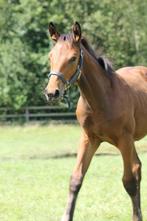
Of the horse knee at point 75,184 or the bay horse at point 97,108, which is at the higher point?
the bay horse at point 97,108

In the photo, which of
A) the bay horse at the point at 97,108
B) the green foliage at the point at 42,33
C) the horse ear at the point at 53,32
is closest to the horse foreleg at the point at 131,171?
the bay horse at the point at 97,108

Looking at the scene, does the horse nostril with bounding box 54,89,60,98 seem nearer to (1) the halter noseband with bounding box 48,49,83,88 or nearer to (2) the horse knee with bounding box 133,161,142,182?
(1) the halter noseband with bounding box 48,49,83,88

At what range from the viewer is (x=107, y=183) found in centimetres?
1099

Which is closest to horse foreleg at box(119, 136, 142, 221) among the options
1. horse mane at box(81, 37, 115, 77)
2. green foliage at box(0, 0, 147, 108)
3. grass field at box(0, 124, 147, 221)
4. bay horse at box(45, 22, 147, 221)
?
bay horse at box(45, 22, 147, 221)

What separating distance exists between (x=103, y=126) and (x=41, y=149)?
13.0 m

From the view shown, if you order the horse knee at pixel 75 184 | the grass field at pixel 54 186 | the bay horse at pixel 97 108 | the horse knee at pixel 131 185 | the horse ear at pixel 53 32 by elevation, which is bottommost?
the grass field at pixel 54 186

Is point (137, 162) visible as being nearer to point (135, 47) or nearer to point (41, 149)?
point (41, 149)

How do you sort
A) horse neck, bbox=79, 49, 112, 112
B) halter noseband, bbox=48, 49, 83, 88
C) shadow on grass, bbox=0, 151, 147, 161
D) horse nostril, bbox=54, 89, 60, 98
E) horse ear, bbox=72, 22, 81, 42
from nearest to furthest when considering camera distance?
horse nostril, bbox=54, 89, 60, 98, halter noseband, bbox=48, 49, 83, 88, horse ear, bbox=72, 22, 81, 42, horse neck, bbox=79, 49, 112, 112, shadow on grass, bbox=0, 151, 147, 161

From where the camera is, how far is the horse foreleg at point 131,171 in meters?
7.15

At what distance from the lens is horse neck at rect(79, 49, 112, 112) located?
280 inches

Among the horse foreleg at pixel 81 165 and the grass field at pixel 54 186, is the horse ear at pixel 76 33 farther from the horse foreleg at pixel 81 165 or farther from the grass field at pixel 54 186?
the grass field at pixel 54 186

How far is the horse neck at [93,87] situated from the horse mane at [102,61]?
0.33 ft

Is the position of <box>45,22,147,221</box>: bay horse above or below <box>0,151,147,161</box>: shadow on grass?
above

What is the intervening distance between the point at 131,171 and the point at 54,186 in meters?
3.40
